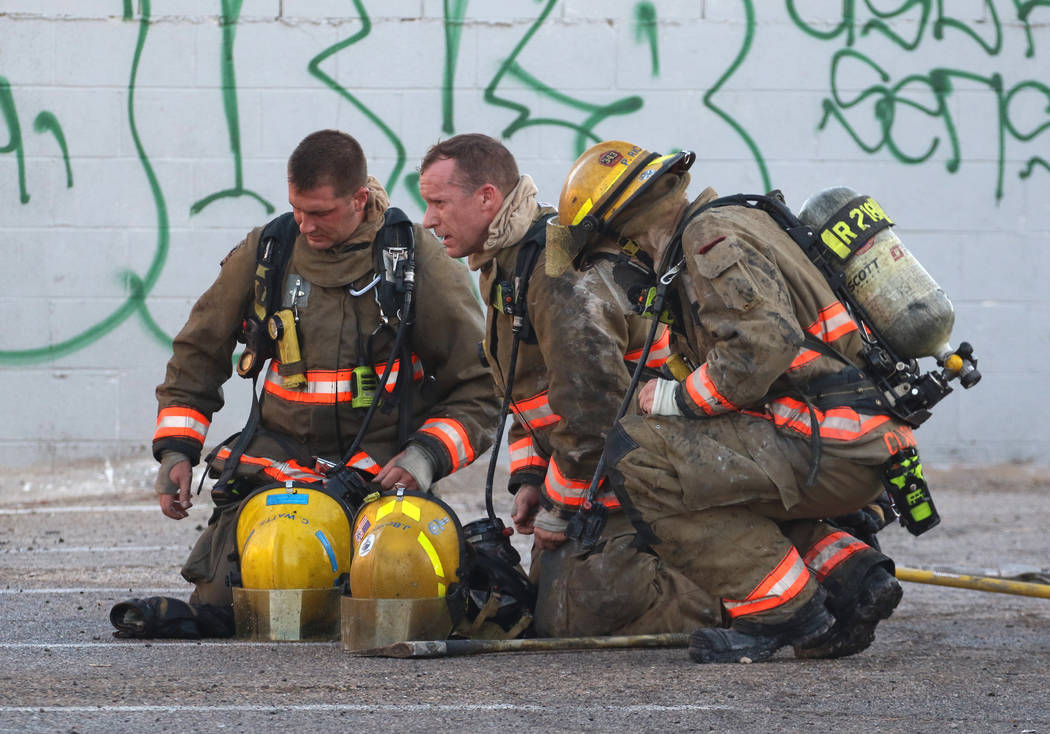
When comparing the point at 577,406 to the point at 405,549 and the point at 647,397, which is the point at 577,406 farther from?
the point at 405,549

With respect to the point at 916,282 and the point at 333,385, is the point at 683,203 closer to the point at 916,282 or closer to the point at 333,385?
the point at 916,282

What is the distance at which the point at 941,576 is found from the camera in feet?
13.6

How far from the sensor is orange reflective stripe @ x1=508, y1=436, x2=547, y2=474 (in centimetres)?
420

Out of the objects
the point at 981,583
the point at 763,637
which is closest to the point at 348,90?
the point at 981,583

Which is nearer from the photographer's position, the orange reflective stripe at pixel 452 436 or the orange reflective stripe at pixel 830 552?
the orange reflective stripe at pixel 830 552

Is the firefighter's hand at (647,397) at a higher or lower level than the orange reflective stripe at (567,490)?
higher

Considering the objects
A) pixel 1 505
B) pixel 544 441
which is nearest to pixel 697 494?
pixel 544 441

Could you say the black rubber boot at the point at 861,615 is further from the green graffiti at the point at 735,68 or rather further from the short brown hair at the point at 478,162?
the green graffiti at the point at 735,68

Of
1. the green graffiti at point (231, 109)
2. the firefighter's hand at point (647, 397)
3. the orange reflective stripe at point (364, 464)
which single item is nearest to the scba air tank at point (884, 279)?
the firefighter's hand at point (647, 397)

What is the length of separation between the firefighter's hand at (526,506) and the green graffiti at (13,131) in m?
4.41

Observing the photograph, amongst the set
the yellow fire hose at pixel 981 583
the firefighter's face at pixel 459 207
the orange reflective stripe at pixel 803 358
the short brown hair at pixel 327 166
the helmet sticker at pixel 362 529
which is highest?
the short brown hair at pixel 327 166

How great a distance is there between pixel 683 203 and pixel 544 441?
871mm

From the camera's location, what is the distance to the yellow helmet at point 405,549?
12.0 feet

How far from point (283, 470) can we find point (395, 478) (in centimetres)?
36
